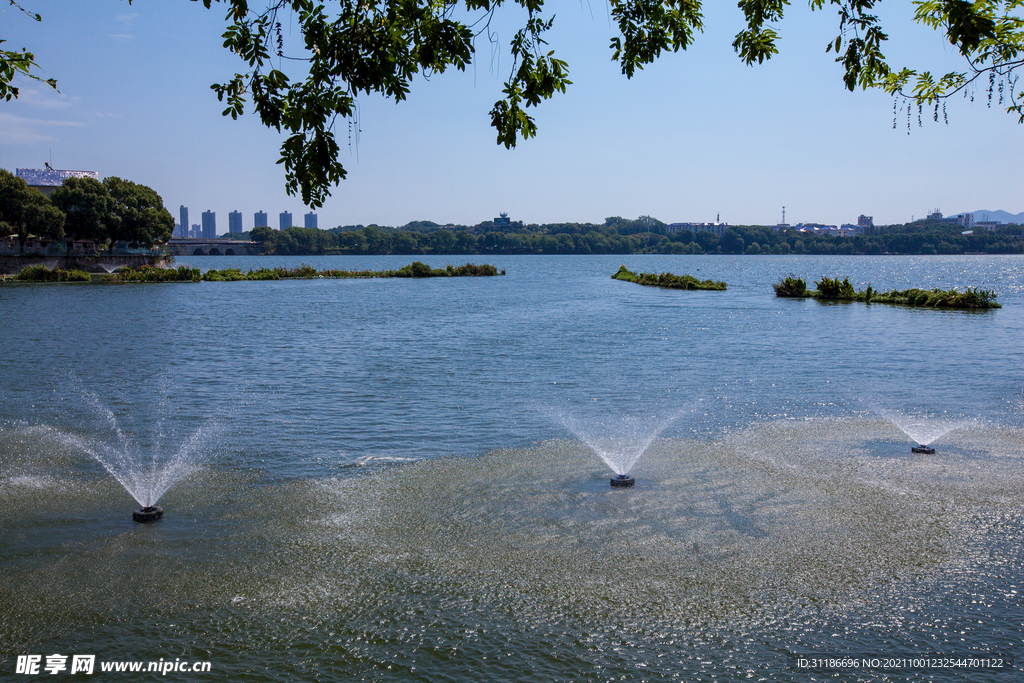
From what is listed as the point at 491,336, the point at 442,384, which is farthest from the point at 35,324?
the point at 442,384

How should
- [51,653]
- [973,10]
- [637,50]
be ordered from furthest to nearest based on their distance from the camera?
[637,50]
[973,10]
[51,653]

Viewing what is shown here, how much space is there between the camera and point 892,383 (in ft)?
74.1

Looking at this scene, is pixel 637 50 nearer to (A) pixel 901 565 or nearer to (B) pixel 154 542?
(A) pixel 901 565

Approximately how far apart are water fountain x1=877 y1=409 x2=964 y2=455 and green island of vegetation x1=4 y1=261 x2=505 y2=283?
9000cm

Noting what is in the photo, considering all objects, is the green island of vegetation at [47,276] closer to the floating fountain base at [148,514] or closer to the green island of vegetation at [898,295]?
the green island of vegetation at [898,295]

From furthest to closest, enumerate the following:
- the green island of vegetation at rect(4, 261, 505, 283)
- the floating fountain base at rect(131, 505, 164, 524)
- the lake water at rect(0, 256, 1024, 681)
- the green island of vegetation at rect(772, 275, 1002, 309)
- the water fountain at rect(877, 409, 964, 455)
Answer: the green island of vegetation at rect(4, 261, 505, 283), the green island of vegetation at rect(772, 275, 1002, 309), the water fountain at rect(877, 409, 964, 455), the floating fountain base at rect(131, 505, 164, 524), the lake water at rect(0, 256, 1024, 681)

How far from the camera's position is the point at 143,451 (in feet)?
49.0

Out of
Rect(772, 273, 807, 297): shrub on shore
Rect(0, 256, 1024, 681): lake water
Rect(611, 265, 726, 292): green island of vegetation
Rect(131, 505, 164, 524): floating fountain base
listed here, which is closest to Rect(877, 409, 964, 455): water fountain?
Rect(0, 256, 1024, 681): lake water

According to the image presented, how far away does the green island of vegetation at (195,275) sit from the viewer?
281ft

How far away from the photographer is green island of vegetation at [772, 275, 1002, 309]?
51094 millimetres

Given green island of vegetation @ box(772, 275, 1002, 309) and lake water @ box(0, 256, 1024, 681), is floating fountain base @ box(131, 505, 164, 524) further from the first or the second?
green island of vegetation @ box(772, 275, 1002, 309)

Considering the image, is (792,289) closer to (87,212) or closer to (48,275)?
(48,275)

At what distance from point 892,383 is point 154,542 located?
847 inches

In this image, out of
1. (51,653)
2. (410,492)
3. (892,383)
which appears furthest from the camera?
(892,383)
